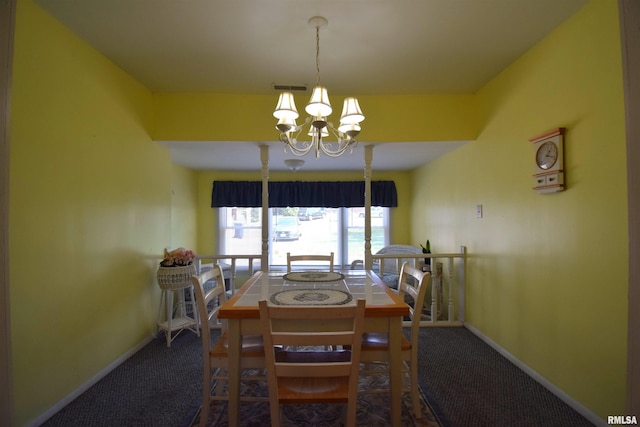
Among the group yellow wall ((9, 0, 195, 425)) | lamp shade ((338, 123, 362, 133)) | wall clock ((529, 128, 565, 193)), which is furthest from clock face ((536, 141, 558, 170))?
yellow wall ((9, 0, 195, 425))

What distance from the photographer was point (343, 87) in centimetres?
264

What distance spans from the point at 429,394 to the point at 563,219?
138 centimetres

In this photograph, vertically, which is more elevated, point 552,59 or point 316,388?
point 552,59

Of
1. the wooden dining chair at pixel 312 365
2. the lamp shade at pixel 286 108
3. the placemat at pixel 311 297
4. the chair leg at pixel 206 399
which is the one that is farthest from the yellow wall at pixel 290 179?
the wooden dining chair at pixel 312 365

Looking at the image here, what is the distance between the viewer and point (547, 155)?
1.86 m

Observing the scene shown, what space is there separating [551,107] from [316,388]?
2164mm

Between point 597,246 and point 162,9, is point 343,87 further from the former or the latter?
point 597,246

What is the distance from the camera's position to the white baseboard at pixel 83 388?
63.9 inches

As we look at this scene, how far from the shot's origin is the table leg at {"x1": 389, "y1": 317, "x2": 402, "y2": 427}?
1390 mm

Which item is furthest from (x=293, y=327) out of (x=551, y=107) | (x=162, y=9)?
(x=551, y=107)

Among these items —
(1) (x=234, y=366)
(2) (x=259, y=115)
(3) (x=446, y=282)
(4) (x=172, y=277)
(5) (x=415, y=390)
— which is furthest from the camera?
(3) (x=446, y=282)

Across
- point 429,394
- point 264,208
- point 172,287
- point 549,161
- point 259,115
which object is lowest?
point 429,394

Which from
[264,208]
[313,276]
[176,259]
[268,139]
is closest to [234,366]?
[313,276]

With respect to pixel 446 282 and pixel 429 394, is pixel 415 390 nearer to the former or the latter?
pixel 429 394
